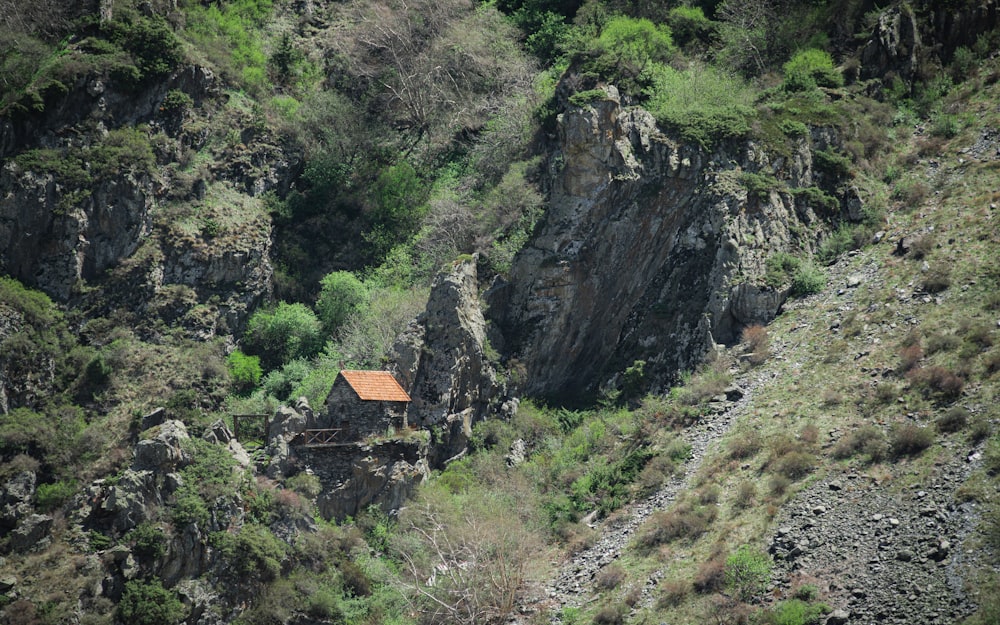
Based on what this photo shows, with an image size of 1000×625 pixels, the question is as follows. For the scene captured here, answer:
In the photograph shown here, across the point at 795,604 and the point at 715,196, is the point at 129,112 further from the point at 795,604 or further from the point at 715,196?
the point at 795,604

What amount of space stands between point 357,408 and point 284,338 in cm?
1285

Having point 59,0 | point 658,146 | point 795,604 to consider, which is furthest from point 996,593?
point 59,0

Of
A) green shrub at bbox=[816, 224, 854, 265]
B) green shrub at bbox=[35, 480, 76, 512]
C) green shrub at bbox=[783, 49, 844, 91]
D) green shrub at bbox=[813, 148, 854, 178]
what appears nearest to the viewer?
green shrub at bbox=[35, 480, 76, 512]

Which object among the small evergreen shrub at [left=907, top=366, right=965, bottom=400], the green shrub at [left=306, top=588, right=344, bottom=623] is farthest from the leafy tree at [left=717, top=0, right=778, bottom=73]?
the green shrub at [left=306, top=588, right=344, bottom=623]

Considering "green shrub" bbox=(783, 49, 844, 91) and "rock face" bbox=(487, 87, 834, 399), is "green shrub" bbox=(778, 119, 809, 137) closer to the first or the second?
"rock face" bbox=(487, 87, 834, 399)

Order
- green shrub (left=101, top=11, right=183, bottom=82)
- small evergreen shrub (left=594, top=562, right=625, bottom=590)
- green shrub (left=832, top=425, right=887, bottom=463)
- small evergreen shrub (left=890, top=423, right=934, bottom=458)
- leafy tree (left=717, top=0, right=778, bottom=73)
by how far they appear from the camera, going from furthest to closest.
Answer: leafy tree (left=717, top=0, right=778, bottom=73)
green shrub (left=101, top=11, right=183, bottom=82)
small evergreen shrub (left=594, top=562, right=625, bottom=590)
green shrub (left=832, top=425, right=887, bottom=463)
small evergreen shrub (left=890, top=423, right=934, bottom=458)

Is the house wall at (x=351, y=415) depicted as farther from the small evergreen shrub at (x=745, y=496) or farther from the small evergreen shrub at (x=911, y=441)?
the small evergreen shrub at (x=911, y=441)

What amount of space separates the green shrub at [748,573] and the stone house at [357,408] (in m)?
15.4

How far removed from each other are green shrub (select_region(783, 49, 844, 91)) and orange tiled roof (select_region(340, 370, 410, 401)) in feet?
87.0

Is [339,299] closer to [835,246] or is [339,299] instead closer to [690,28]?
[835,246]

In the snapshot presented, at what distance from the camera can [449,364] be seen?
4622 centimetres

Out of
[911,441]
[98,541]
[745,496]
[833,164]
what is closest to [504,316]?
[745,496]

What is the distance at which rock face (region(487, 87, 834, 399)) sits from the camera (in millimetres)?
48469

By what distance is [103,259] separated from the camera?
53.0 m
